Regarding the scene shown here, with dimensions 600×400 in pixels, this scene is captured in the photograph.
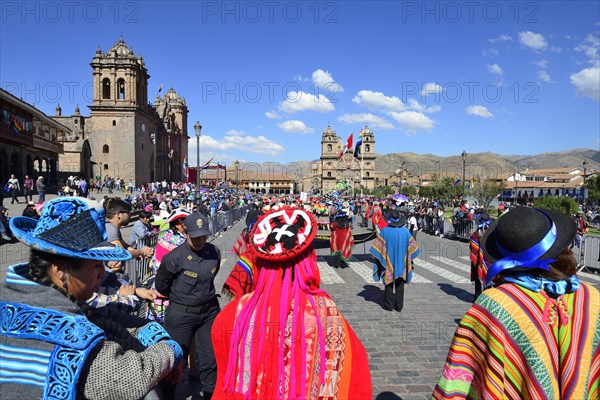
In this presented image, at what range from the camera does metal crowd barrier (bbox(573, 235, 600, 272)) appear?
11.3 meters

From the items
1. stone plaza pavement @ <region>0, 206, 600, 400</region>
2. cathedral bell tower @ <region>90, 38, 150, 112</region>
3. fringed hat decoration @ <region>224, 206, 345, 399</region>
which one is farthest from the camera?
cathedral bell tower @ <region>90, 38, 150, 112</region>

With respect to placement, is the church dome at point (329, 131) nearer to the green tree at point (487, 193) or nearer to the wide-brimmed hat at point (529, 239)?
the green tree at point (487, 193)

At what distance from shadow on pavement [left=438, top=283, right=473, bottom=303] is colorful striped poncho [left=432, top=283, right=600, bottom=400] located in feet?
22.5

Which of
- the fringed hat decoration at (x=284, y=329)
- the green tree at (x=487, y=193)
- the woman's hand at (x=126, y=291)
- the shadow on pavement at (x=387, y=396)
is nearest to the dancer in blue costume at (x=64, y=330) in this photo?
the fringed hat decoration at (x=284, y=329)

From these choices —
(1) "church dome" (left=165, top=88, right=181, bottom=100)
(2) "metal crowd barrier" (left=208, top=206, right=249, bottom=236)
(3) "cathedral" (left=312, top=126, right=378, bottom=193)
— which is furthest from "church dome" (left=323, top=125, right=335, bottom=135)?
(2) "metal crowd barrier" (left=208, top=206, right=249, bottom=236)

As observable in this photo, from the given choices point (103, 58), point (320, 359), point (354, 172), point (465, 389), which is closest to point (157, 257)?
point (320, 359)

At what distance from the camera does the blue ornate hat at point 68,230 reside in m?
1.62

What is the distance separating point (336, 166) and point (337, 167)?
0.51m

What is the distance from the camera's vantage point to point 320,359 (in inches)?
84.8

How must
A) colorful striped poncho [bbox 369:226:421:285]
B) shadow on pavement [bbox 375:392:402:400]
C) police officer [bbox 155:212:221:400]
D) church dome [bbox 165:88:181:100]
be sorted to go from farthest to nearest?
church dome [bbox 165:88:181:100], colorful striped poncho [bbox 369:226:421:285], shadow on pavement [bbox 375:392:402:400], police officer [bbox 155:212:221:400]

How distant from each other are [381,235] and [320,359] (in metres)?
5.98

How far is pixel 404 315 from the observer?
737 centimetres

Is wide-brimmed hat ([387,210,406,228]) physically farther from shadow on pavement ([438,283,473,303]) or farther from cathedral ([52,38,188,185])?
cathedral ([52,38,188,185])

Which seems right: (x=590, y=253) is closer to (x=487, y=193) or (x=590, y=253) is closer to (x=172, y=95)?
(x=487, y=193)
